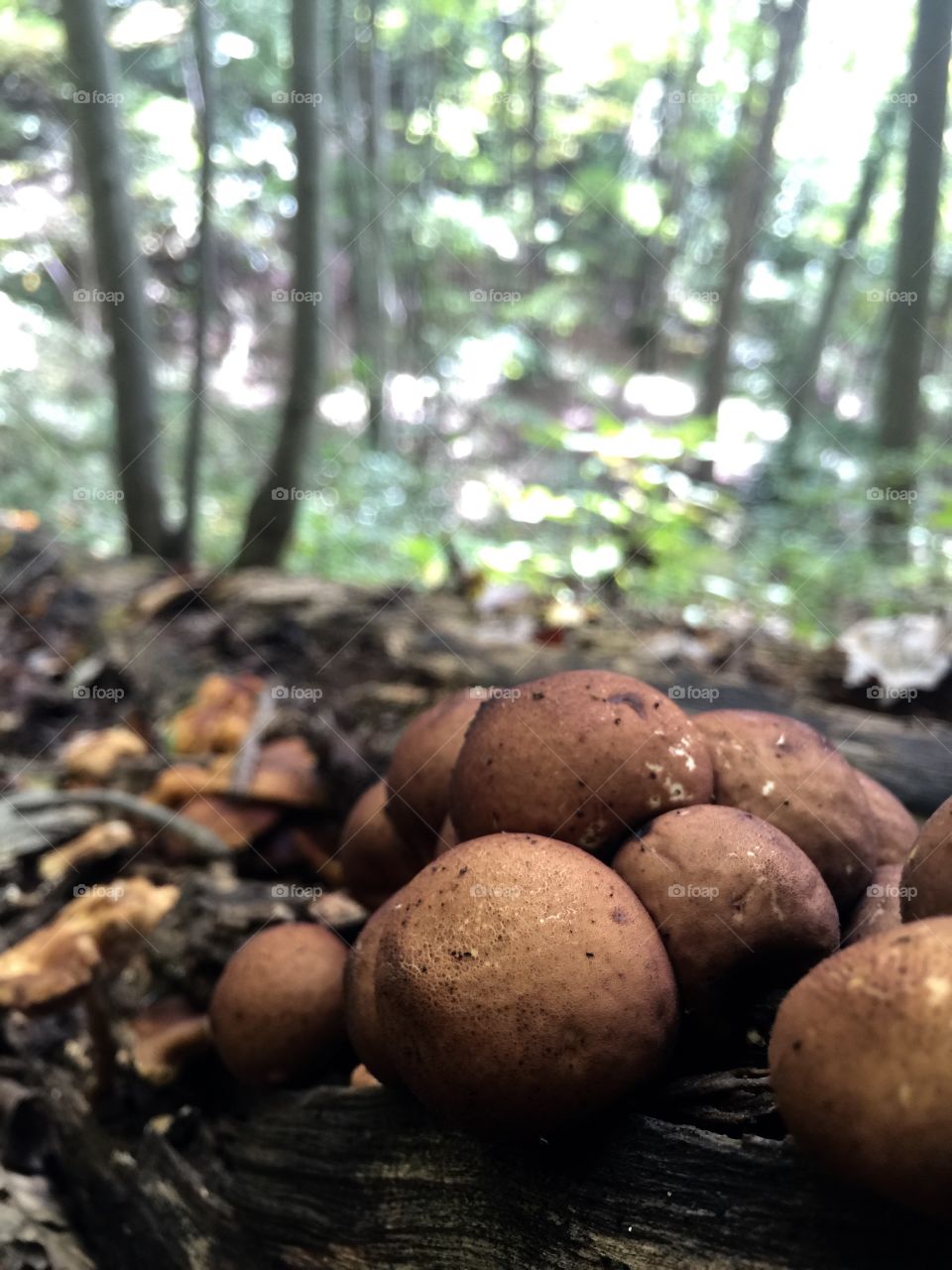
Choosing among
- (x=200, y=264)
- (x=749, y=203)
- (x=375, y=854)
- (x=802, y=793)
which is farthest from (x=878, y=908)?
(x=749, y=203)

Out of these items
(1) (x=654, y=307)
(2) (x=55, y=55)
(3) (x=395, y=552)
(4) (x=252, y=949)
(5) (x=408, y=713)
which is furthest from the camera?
(1) (x=654, y=307)

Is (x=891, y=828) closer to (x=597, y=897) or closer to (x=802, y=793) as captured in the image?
(x=802, y=793)

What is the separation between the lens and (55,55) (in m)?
12.6

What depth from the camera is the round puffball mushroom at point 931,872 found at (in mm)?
1396

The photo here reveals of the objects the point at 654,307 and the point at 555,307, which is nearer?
the point at 555,307

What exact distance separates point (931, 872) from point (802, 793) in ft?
1.35

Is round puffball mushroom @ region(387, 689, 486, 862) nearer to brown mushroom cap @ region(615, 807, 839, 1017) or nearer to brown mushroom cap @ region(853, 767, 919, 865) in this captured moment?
brown mushroom cap @ region(615, 807, 839, 1017)

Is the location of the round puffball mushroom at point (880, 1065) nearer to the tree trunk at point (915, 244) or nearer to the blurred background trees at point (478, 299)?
the blurred background trees at point (478, 299)

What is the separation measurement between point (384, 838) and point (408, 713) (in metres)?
1.31

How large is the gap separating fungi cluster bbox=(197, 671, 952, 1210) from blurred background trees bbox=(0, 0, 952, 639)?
10.8 ft

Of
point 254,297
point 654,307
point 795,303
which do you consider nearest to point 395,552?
point 254,297

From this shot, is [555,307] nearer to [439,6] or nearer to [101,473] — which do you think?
[439,6]

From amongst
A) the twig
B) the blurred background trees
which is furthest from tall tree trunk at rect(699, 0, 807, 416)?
the twig

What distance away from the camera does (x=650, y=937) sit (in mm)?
1516
